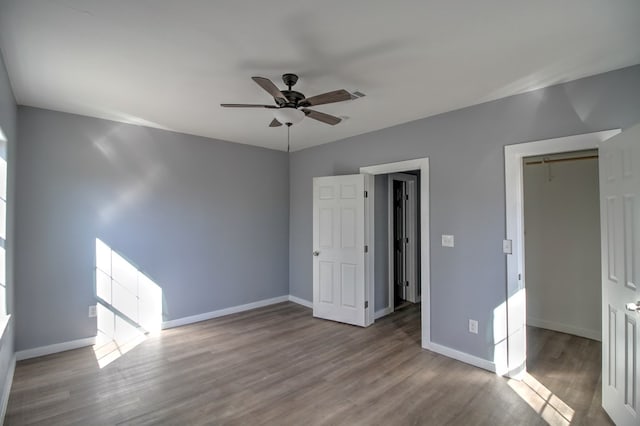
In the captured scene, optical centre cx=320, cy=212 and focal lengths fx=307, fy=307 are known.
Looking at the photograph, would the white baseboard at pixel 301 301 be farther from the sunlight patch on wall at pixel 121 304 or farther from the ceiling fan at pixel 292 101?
the ceiling fan at pixel 292 101

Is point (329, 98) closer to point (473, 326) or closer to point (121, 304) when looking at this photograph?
point (473, 326)

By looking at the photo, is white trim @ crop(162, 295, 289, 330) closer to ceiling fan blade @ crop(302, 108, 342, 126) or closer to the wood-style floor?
the wood-style floor

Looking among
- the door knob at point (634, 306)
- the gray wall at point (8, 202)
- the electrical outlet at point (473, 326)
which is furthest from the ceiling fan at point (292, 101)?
the electrical outlet at point (473, 326)

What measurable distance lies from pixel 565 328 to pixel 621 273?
2.29 metres

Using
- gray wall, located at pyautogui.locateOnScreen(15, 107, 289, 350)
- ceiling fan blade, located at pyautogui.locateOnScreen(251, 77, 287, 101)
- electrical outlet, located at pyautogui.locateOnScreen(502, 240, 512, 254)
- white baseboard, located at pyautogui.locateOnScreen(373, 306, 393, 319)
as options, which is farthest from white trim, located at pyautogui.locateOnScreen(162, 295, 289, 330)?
electrical outlet, located at pyautogui.locateOnScreen(502, 240, 512, 254)

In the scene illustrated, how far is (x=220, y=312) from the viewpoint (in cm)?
459

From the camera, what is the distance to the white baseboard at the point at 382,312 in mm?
4466

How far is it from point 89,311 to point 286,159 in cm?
352

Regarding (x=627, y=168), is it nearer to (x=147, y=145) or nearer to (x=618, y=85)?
(x=618, y=85)

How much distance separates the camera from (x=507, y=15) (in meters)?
1.77

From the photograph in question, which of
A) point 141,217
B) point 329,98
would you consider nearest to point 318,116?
point 329,98

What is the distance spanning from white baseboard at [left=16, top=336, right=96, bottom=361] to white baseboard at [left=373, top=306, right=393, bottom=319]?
3.56 metres

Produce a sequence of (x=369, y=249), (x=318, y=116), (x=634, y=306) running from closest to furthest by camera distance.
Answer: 1. (x=634, y=306)
2. (x=318, y=116)
3. (x=369, y=249)

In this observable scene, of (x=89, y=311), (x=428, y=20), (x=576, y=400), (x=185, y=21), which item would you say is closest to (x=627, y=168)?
(x=428, y=20)
